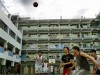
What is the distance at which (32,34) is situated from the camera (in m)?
46.9

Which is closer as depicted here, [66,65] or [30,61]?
[66,65]

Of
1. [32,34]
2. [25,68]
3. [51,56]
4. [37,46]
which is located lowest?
[25,68]

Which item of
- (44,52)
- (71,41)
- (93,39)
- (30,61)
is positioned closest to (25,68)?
(30,61)

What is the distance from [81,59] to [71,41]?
4008cm

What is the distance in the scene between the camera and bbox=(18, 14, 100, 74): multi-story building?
44188mm

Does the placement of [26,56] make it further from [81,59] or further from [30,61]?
[81,59]

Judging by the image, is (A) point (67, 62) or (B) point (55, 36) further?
(B) point (55, 36)

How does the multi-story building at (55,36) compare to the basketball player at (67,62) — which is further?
the multi-story building at (55,36)

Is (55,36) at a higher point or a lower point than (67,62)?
higher

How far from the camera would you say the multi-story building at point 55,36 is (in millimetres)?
44188

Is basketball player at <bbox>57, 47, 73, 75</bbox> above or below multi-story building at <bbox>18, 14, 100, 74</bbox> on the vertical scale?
below

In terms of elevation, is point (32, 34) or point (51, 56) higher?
point (32, 34)

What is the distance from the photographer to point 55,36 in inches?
1818

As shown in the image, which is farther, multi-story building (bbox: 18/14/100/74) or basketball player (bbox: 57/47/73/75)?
multi-story building (bbox: 18/14/100/74)
